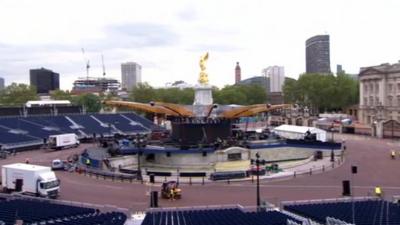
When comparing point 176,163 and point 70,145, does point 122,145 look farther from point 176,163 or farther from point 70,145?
point 70,145

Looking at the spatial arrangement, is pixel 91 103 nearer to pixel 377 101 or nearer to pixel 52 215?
pixel 377 101

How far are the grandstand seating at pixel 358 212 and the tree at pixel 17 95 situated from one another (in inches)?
5055

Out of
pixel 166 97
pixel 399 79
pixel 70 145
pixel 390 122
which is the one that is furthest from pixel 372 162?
pixel 166 97

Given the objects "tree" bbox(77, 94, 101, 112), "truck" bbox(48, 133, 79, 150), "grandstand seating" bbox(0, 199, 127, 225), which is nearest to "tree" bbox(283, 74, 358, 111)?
"tree" bbox(77, 94, 101, 112)

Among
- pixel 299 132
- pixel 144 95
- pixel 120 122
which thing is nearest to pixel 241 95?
pixel 144 95

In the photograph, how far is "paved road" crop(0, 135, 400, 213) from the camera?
1419 inches

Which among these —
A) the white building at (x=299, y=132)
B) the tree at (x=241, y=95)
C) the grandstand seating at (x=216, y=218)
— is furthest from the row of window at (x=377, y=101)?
the grandstand seating at (x=216, y=218)

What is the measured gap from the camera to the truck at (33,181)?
37.0 m

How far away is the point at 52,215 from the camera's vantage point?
84.3ft

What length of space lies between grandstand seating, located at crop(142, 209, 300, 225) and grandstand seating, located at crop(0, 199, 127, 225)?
1.89 meters

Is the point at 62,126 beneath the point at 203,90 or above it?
beneath

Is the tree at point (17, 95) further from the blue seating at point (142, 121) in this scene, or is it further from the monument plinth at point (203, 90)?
the monument plinth at point (203, 90)

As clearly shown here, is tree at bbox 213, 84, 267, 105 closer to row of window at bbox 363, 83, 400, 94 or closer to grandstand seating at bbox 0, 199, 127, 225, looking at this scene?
row of window at bbox 363, 83, 400, 94

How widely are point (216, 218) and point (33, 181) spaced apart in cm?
1926
